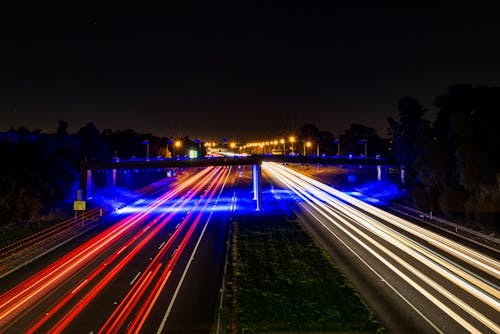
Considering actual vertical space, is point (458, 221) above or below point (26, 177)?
below

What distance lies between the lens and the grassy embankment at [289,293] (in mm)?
18969

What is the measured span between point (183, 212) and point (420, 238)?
3211 cm

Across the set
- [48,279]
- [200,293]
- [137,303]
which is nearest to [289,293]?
[200,293]

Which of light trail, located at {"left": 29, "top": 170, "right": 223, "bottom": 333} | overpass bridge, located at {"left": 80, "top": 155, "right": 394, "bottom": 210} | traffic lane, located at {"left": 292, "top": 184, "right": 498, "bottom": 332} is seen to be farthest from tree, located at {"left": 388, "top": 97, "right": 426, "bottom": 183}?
light trail, located at {"left": 29, "top": 170, "right": 223, "bottom": 333}

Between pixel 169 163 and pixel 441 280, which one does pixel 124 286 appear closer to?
pixel 441 280

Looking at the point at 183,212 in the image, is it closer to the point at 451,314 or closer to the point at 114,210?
the point at 114,210

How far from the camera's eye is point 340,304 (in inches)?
837

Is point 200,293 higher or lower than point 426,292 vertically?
lower

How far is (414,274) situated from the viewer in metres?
26.0

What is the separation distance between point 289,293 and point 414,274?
899 centimetres

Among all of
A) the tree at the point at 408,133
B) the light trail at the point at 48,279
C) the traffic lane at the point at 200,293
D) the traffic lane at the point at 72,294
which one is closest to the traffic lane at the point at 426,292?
the traffic lane at the point at 200,293

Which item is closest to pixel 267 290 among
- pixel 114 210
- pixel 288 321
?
pixel 288 321

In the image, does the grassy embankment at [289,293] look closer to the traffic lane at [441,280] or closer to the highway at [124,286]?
the highway at [124,286]

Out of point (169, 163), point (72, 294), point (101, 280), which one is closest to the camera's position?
point (72, 294)
